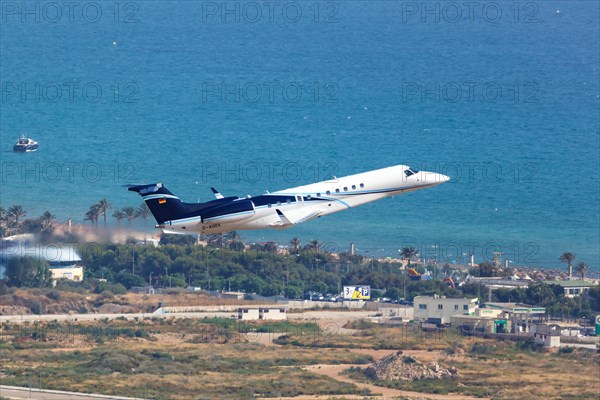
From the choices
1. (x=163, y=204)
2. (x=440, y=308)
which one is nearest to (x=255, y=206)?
(x=163, y=204)

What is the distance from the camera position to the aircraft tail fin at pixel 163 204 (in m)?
101

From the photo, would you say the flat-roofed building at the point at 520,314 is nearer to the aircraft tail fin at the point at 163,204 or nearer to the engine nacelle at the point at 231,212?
the engine nacelle at the point at 231,212

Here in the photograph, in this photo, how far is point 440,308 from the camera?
18262cm

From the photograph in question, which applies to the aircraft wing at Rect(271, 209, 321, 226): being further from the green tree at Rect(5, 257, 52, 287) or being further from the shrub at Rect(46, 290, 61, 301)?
the shrub at Rect(46, 290, 61, 301)

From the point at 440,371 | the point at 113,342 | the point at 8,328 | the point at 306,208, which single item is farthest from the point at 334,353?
the point at 306,208

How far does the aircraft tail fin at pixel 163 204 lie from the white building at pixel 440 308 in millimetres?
83708

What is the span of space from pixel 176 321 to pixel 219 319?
506 centimetres

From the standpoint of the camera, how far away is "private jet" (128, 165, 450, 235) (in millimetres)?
100938

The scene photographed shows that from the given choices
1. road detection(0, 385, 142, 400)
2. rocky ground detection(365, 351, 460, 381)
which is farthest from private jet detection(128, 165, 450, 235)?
rocky ground detection(365, 351, 460, 381)

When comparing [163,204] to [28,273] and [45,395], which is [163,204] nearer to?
[45,395]

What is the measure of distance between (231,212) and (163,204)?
4730 millimetres

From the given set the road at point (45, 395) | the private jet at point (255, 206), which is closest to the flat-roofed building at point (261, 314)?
the road at point (45, 395)

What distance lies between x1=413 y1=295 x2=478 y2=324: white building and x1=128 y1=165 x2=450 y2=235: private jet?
74529mm

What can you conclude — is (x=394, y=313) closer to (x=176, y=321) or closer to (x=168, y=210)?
(x=176, y=321)
